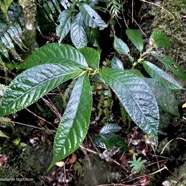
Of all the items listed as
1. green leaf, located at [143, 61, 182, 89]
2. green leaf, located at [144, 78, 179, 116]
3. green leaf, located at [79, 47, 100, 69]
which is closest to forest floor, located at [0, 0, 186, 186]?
green leaf, located at [144, 78, 179, 116]

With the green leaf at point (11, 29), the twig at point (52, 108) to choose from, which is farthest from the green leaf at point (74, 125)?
the twig at point (52, 108)

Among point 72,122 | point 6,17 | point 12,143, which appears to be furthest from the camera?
point 12,143

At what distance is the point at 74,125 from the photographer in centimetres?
86

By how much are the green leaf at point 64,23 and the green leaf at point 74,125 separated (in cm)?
65

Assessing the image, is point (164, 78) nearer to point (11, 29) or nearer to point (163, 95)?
point (163, 95)

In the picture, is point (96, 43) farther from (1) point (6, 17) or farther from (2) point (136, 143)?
(2) point (136, 143)

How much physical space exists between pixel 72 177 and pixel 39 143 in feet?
1.12

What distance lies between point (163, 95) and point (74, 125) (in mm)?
655

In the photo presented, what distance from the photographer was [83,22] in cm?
148

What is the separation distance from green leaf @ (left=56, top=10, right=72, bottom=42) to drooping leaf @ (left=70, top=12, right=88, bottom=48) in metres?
0.04

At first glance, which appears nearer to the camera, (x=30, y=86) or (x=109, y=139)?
(x=30, y=86)

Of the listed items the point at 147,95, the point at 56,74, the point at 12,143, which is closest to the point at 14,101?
the point at 56,74

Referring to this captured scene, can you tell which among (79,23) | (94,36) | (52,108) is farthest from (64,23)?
(52,108)

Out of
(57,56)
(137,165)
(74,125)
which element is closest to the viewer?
(74,125)
